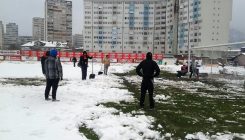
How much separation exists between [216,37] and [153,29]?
120 feet

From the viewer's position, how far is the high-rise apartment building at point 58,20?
17112cm

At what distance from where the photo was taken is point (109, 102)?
12703 mm

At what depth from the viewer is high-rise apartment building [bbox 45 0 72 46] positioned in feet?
561

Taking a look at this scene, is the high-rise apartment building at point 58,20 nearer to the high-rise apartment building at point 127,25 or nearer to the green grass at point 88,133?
the high-rise apartment building at point 127,25

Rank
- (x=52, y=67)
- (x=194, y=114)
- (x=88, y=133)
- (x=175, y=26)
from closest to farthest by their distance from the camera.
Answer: (x=88, y=133)
(x=194, y=114)
(x=52, y=67)
(x=175, y=26)

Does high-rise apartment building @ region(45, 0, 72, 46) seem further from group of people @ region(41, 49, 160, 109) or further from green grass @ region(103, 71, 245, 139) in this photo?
group of people @ region(41, 49, 160, 109)

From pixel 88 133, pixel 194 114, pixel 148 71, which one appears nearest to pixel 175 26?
pixel 148 71

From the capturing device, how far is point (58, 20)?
176375mm

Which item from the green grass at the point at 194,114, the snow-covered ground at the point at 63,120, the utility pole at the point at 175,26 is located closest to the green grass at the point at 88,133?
the snow-covered ground at the point at 63,120

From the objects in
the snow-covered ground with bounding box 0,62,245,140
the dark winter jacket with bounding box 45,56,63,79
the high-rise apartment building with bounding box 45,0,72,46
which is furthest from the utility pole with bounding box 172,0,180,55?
the dark winter jacket with bounding box 45,56,63,79

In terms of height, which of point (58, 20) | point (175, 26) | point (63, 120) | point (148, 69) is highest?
point (58, 20)

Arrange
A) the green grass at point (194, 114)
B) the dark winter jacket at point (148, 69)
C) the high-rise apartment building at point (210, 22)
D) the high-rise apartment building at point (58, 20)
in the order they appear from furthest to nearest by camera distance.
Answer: the high-rise apartment building at point (58, 20), the high-rise apartment building at point (210, 22), the dark winter jacket at point (148, 69), the green grass at point (194, 114)

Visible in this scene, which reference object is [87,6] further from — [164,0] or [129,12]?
[164,0]

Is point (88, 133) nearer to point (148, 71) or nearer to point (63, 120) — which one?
point (63, 120)
